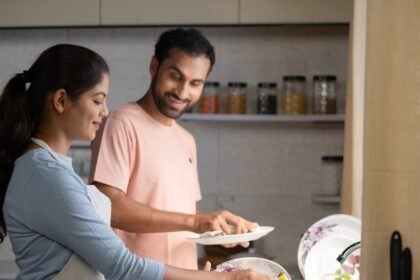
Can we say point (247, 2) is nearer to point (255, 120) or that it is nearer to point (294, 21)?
point (294, 21)

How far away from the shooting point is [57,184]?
4.79 feet

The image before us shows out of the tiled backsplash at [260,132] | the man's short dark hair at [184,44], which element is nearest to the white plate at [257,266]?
the man's short dark hair at [184,44]

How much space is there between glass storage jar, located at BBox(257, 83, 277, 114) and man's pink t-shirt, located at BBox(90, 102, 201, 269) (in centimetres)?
128

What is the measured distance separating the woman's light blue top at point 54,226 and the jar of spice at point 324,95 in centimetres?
212

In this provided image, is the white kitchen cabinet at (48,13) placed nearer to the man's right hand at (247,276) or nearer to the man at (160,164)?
the man at (160,164)

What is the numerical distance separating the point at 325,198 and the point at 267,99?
1.70 ft

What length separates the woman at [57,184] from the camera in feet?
4.80

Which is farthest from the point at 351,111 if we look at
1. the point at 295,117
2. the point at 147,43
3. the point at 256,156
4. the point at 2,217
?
the point at 2,217

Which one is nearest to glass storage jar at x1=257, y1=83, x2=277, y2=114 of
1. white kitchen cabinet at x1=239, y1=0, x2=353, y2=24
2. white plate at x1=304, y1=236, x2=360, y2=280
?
white kitchen cabinet at x1=239, y1=0, x2=353, y2=24

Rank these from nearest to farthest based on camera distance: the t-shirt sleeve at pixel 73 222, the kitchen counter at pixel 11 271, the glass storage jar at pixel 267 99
A: the t-shirt sleeve at pixel 73 222 → the kitchen counter at pixel 11 271 → the glass storage jar at pixel 267 99

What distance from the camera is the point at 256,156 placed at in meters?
3.72

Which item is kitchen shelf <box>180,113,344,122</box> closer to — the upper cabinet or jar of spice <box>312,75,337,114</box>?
jar of spice <box>312,75,337,114</box>

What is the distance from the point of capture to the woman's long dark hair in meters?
1.56

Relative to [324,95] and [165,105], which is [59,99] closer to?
[165,105]
